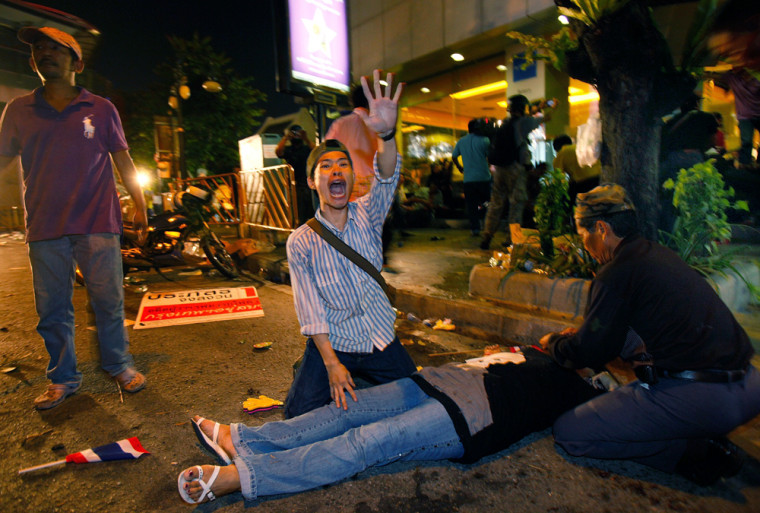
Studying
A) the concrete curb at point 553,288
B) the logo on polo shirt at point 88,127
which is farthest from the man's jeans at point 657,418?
the logo on polo shirt at point 88,127

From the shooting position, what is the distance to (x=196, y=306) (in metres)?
5.38

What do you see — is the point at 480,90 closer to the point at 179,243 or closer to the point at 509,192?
the point at 509,192

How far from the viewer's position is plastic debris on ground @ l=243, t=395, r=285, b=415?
116 inches

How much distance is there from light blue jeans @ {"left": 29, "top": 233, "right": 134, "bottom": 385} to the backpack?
220 inches

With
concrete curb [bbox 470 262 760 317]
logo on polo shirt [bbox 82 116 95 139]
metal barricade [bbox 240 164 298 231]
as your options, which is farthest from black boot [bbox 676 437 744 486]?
metal barricade [bbox 240 164 298 231]

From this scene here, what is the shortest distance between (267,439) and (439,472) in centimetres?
88

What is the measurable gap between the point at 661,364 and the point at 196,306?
15.5 ft

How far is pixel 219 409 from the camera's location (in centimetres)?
298

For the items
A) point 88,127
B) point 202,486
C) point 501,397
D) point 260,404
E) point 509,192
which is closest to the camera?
point 202,486

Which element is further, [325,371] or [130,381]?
[130,381]

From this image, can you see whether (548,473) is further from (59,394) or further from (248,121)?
(248,121)

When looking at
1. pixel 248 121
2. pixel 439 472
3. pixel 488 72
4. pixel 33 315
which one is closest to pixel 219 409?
pixel 439 472

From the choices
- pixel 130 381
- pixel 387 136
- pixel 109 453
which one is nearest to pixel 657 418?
pixel 387 136

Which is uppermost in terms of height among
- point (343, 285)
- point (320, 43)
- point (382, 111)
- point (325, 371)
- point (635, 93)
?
point (320, 43)
